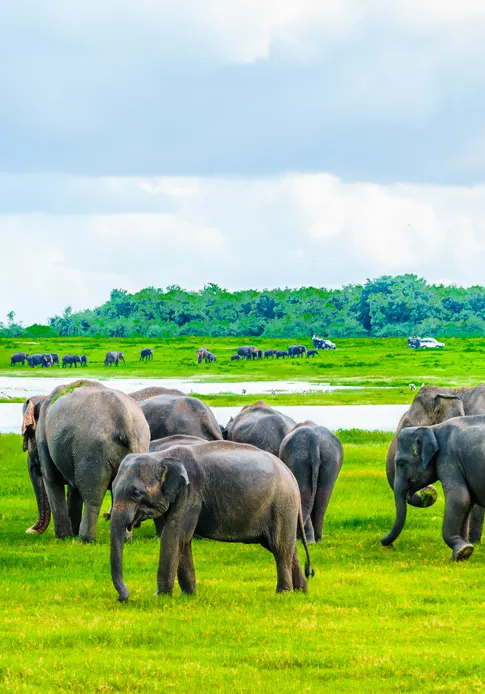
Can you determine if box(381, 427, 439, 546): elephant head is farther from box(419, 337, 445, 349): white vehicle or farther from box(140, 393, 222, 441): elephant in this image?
box(419, 337, 445, 349): white vehicle

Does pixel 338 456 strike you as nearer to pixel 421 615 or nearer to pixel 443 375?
pixel 421 615

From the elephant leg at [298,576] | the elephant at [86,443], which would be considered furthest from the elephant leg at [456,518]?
the elephant at [86,443]

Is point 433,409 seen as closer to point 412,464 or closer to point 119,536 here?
point 412,464

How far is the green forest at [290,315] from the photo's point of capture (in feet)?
392

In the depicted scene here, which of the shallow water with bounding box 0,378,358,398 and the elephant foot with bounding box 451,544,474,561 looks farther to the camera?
the shallow water with bounding box 0,378,358,398

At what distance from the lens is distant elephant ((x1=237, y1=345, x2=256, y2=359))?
8806 cm

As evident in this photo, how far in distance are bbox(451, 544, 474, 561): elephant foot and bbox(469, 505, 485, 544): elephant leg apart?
198cm

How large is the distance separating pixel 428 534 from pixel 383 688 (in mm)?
7995

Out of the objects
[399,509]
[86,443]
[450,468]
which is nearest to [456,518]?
[450,468]

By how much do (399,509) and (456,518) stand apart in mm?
825

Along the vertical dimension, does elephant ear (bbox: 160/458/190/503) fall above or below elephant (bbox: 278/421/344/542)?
above

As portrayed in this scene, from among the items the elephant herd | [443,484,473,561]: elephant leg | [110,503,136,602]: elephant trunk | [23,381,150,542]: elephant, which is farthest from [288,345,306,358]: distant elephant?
[110,503,136,602]: elephant trunk

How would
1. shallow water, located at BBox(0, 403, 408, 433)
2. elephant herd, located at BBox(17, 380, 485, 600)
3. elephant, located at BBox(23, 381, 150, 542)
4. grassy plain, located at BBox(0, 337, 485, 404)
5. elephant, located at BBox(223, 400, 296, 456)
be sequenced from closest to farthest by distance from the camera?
elephant herd, located at BBox(17, 380, 485, 600), elephant, located at BBox(23, 381, 150, 542), elephant, located at BBox(223, 400, 296, 456), shallow water, located at BBox(0, 403, 408, 433), grassy plain, located at BBox(0, 337, 485, 404)

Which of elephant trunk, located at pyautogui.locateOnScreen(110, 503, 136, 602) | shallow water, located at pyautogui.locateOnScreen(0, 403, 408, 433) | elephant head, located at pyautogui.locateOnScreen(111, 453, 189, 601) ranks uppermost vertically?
elephant head, located at pyautogui.locateOnScreen(111, 453, 189, 601)
